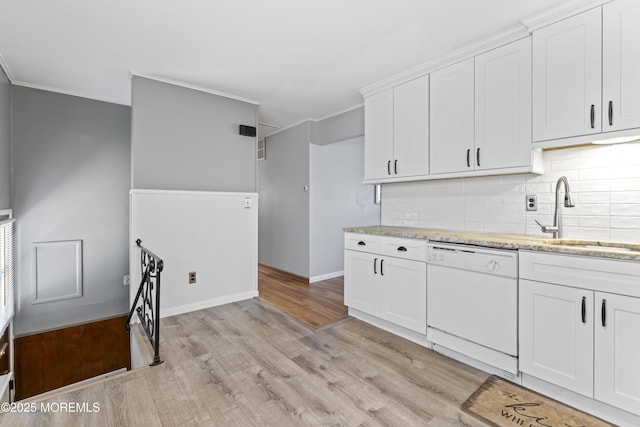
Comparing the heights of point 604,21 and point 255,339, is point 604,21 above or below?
above

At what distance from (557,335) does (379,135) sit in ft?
7.32


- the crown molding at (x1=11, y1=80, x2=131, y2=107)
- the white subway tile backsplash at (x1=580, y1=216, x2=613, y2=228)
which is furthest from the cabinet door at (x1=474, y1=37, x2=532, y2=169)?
the crown molding at (x1=11, y1=80, x2=131, y2=107)

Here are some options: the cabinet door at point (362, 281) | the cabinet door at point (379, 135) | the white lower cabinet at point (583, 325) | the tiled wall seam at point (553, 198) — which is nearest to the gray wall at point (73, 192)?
the cabinet door at point (362, 281)

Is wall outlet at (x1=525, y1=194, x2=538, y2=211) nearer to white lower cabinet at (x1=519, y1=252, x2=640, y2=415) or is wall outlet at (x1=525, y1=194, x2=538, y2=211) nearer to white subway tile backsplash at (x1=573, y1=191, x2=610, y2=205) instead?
white subway tile backsplash at (x1=573, y1=191, x2=610, y2=205)

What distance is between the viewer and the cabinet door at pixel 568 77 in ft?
6.17

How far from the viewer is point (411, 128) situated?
9.55 ft

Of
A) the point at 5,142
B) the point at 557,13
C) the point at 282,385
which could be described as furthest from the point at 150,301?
the point at 557,13

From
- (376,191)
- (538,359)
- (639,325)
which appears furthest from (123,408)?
(376,191)

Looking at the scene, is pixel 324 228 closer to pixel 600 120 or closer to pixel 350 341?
pixel 350 341

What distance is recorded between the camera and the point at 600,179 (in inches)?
81.6

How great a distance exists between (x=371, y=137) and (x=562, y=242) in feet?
6.30

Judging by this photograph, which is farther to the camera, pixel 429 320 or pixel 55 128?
pixel 55 128

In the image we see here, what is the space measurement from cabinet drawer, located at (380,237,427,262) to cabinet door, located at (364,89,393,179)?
0.78m

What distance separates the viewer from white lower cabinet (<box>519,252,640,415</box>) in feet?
5.06
